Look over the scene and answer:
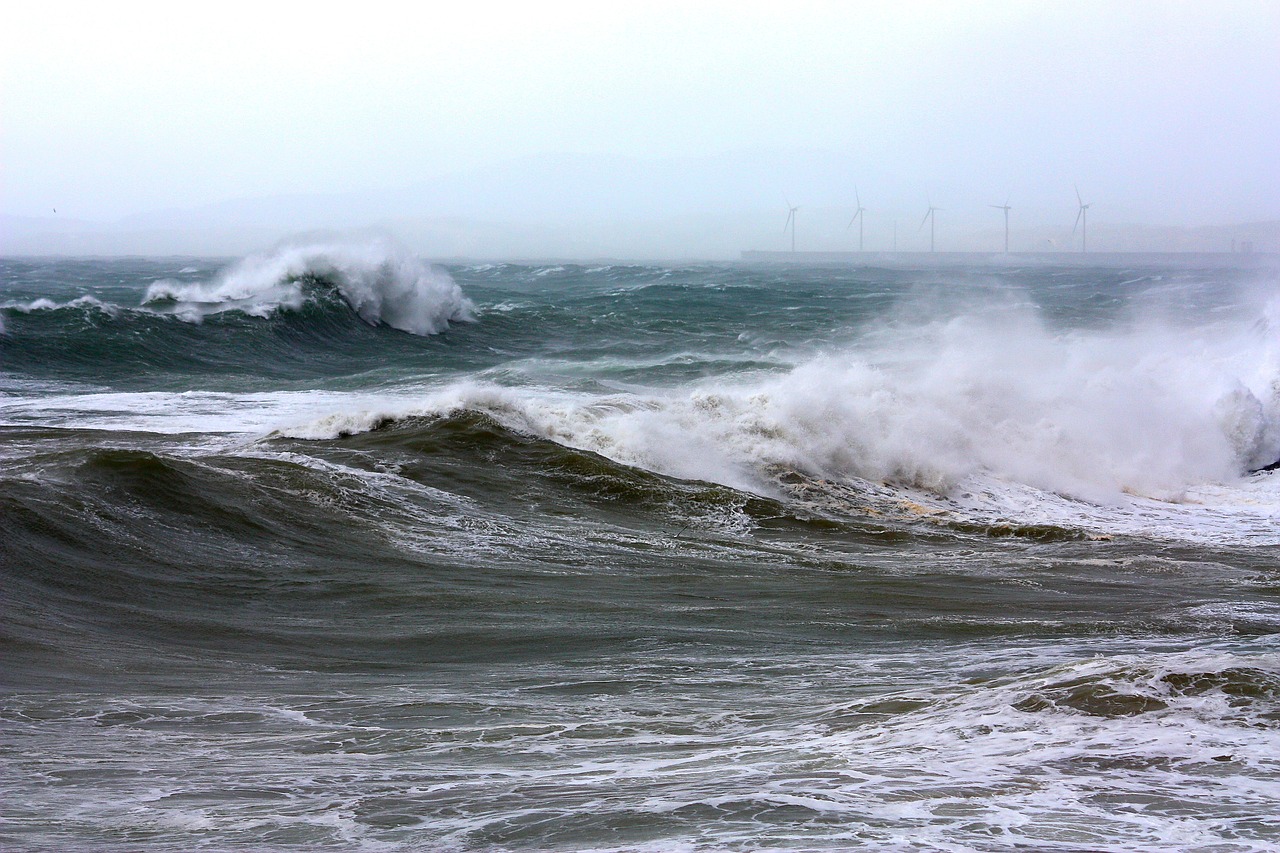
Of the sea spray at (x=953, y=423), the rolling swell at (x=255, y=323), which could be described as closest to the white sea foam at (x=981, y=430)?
the sea spray at (x=953, y=423)

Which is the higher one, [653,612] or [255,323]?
[255,323]

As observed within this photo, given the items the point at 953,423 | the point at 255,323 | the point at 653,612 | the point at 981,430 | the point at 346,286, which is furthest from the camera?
the point at 346,286

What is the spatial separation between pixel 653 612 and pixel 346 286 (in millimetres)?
25048

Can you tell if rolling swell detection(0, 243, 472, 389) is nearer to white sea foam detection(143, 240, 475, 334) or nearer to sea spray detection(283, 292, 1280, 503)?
white sea foam detection(143, 240, 475, 334)

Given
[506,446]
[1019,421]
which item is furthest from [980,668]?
[1019,421]

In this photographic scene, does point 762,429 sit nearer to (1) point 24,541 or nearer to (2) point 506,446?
(2) point 506,446

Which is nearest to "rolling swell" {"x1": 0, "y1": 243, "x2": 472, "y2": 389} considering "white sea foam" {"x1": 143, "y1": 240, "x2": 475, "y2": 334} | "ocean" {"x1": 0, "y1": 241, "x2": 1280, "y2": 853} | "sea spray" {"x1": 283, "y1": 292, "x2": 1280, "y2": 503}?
"white sea foam" {"x1": 143, "y1": 240, "x2": 475, "y2": 334}

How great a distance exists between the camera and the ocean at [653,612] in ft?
14.0

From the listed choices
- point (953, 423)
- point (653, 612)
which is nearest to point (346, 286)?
point (953, 423)

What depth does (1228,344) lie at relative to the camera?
2242 cm

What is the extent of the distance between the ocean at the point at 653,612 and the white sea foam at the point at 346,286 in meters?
8.69

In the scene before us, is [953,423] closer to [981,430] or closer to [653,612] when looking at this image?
[981,430]

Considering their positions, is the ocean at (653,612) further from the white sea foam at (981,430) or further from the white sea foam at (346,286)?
the white sea foam at (346,286)

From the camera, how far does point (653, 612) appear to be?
7.88m
